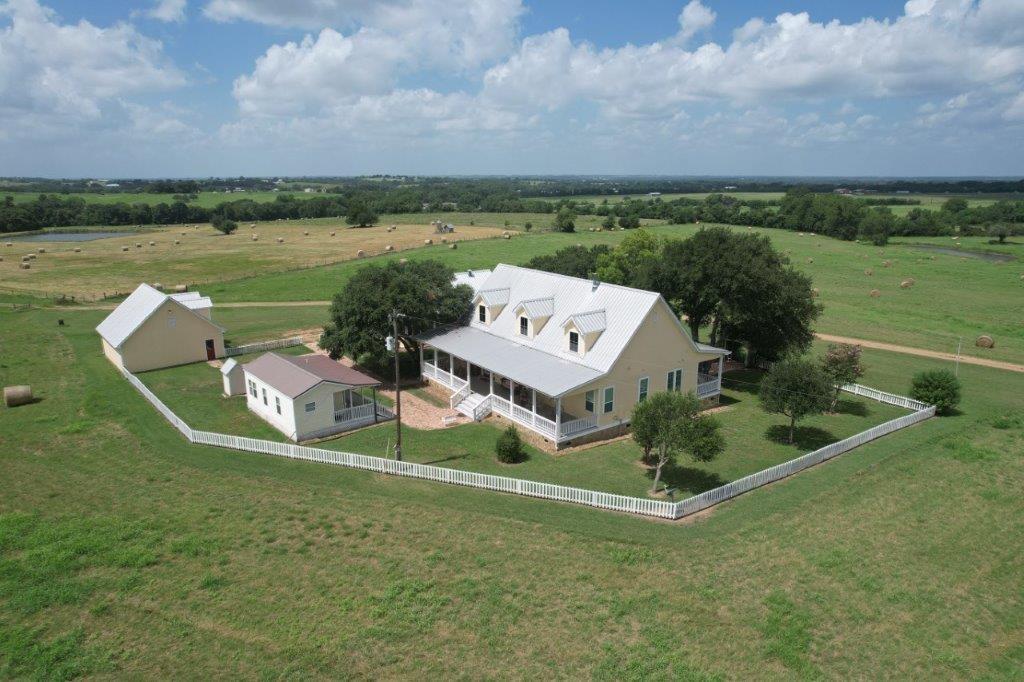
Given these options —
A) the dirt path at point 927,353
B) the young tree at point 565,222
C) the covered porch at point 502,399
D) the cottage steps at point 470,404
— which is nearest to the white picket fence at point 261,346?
the covered porch at point 502,399

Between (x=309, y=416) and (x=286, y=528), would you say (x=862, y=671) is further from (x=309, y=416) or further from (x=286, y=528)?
(x=309, y=416)

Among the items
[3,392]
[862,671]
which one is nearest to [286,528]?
[862,671]

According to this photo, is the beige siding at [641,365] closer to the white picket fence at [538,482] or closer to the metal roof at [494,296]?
the white picket fence at [538,482]

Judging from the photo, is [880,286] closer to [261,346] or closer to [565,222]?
[565,222]

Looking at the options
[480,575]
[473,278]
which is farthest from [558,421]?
[473,278]

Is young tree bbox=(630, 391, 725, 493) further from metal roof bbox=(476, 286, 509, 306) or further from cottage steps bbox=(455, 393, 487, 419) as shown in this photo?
metal roof bbox=(476, 286, 509, 306)
